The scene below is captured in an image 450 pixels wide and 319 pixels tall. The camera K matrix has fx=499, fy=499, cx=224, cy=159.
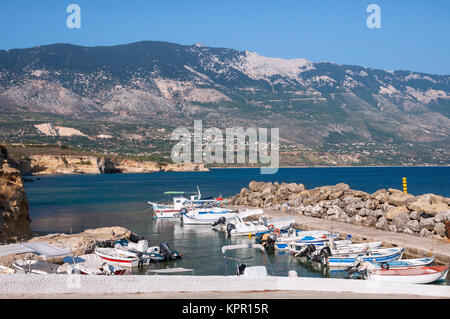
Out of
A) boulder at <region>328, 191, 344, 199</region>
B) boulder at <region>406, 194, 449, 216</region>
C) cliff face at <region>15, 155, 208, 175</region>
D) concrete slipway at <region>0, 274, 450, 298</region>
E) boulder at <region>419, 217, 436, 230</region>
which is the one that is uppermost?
concrete slipway at <region>0, 274, 450, 298</region>

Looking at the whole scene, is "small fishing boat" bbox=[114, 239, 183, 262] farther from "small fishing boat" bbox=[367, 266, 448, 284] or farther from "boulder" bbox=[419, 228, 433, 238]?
"boulder" bbox=[419, 228, 433, 238]

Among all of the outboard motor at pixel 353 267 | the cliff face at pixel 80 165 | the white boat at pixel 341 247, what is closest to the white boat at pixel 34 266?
the outboard motor at pixel 353 267

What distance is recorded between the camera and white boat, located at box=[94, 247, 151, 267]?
23.9 m

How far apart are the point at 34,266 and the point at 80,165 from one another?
141 meters

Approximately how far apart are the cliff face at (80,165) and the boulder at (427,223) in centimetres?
11045

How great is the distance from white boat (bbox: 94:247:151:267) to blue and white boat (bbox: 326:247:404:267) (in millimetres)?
9164

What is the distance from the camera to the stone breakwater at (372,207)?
29625mm

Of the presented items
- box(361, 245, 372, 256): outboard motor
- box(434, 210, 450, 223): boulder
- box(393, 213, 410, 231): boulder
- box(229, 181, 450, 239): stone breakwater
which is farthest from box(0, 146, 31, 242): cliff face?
box(434, 210, 450, 223): boulder

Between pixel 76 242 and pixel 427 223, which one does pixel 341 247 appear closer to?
pixel 427 223

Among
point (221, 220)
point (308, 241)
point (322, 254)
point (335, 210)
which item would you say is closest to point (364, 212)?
point (335, 210)

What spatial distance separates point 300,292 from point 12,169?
22201 millimetres

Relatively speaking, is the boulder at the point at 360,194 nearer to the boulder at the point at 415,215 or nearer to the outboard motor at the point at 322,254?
the boulder at the point at 415,215

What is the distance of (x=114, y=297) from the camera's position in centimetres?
1223
